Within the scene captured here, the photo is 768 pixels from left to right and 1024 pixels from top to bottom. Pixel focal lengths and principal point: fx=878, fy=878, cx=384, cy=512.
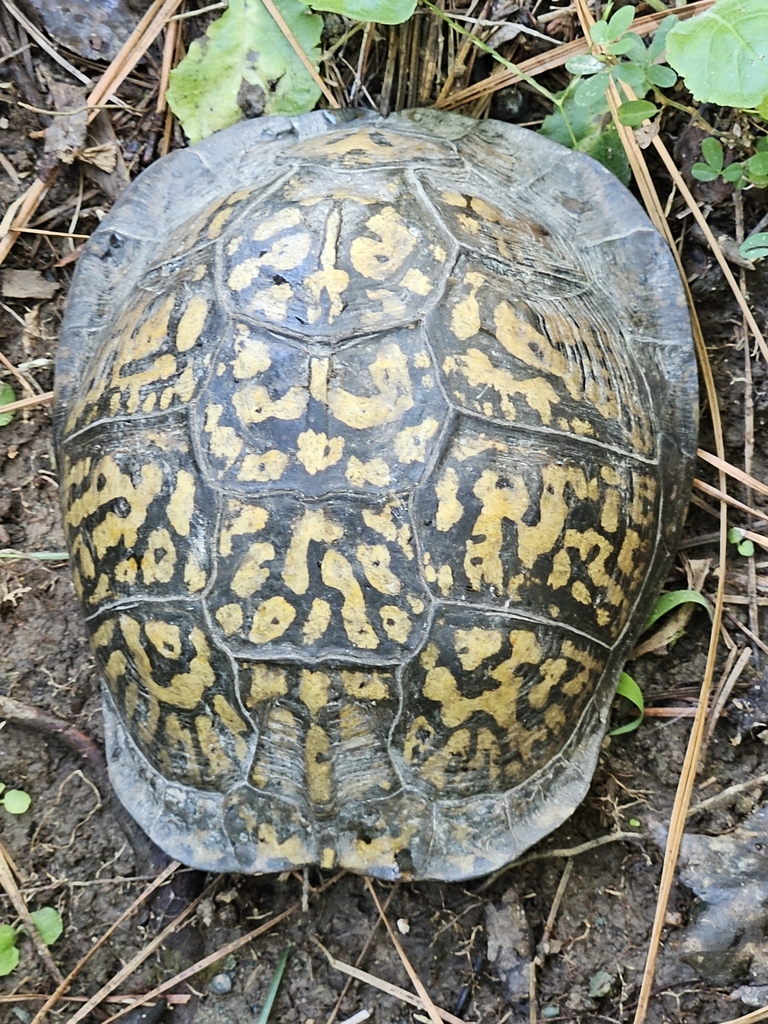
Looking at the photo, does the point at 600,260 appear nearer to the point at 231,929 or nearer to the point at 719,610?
the point at 719,610

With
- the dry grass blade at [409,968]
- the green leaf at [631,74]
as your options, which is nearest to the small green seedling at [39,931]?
the dry grass blade at [409,968]

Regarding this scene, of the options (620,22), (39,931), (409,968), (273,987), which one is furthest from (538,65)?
(39,931)

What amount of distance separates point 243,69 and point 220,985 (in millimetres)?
2017

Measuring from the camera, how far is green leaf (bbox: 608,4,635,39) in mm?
1653

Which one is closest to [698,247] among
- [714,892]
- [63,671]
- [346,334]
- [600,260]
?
[600,260]

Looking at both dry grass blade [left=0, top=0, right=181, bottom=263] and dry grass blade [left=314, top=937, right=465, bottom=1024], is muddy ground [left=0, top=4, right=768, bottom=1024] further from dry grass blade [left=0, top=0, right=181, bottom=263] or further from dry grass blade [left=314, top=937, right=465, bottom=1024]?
dry grass blade [left=0, top=0, right=181, bottom=263]

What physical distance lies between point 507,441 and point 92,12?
60.0 inches

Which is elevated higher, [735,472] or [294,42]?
[294,42]

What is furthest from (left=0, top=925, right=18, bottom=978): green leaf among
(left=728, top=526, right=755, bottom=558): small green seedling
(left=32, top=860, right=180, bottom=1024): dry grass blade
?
(left=728, top=526, right=755, bottom=558): small green seedling

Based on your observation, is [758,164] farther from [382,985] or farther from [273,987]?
[273,987]

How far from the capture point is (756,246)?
1.77m

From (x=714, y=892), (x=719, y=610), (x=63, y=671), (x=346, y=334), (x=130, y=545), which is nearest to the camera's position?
(x=346, y=334)

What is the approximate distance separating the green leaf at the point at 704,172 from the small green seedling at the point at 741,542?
2.41ft

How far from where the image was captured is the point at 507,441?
145cm
